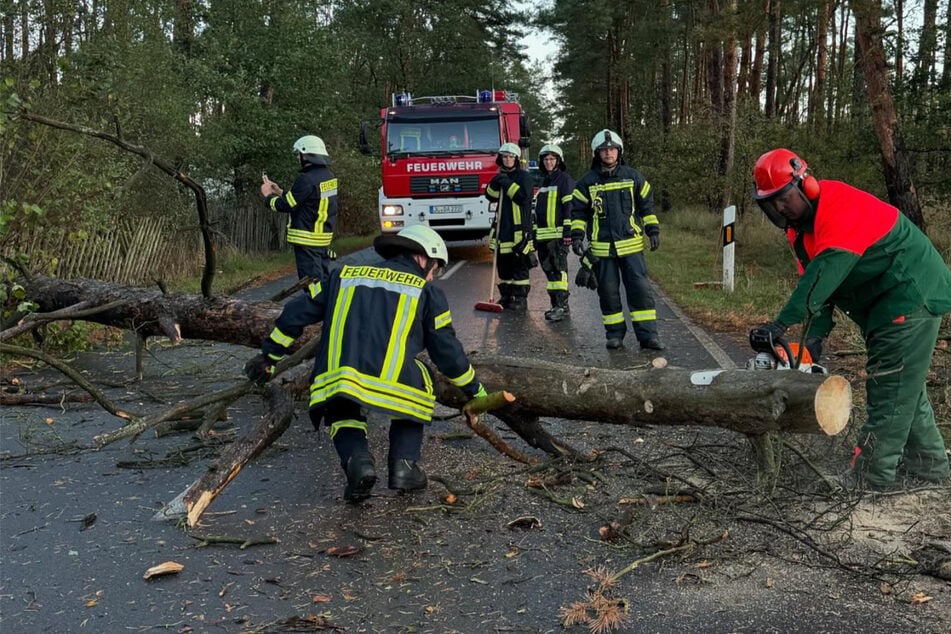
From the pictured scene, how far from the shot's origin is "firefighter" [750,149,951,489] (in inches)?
147

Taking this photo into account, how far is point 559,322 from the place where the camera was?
30.5 ft

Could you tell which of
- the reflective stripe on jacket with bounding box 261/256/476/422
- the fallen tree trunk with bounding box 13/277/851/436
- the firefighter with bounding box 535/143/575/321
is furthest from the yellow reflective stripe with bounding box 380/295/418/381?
the firefighter with bounding box 535/143/575/321

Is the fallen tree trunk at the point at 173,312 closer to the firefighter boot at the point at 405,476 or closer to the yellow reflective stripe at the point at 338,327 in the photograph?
the yellow reflective stripe at the point at 338,327

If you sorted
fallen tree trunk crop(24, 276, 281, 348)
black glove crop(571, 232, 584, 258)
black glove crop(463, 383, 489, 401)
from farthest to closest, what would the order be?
black glove crop(571, 232, 584, 258)
fallen tree trunk crop(24, 276, 281, 348)
black glove crop(463, 383, 489, 401)

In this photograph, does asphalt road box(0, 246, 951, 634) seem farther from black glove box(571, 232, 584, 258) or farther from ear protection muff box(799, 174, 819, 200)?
black glove box(571, 232, 584, 258)

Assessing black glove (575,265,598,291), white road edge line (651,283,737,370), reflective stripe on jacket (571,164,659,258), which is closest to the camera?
white road edge line (651,283,737,370)

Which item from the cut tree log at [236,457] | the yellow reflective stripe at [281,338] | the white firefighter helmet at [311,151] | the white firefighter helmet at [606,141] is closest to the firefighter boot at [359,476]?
the cut tree log at [236,457]

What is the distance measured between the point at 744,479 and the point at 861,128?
474 inches

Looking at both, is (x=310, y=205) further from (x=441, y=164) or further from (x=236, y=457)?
(x=441, y=164)

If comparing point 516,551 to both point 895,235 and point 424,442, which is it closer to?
point 424,442

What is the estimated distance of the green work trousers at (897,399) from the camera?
3.87m

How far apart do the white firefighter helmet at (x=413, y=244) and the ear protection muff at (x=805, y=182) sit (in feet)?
5.41

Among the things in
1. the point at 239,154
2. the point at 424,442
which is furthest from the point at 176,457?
the point at 239,154

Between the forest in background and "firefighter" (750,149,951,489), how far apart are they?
370 centimetres
